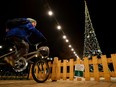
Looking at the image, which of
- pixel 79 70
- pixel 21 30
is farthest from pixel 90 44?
pixel 21 30

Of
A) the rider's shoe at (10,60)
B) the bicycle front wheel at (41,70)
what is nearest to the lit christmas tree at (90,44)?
the bicycle front wheel at (41,70)

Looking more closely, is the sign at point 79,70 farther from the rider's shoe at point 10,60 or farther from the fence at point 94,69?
the rider's shoe at point 10,60

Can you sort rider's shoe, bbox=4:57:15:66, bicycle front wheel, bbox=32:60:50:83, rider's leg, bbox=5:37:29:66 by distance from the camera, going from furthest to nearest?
1. bicycle front wheel, bbox=32:60:50:83
2. rider's leg, bbox=5:37:29:66
3. rider's shoe, bbox=4:57:15:66

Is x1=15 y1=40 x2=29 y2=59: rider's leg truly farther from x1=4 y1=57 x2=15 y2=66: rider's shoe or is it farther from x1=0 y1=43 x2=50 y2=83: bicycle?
x1=4 y1=57 x2=15 y2=66: rider's shoe

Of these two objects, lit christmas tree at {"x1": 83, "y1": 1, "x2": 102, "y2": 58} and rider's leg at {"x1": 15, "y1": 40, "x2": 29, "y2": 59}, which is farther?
lit christmas tree at {"x1": 83, "y1": 1, "x2": 102, "y2": 58}

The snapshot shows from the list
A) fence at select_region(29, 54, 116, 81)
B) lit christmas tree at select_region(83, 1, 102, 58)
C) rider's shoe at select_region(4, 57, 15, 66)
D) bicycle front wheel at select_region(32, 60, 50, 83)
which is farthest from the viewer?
lit christmas tree at select_region(83, 1, 102, 58)

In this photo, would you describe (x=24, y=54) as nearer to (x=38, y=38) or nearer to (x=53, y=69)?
(x=38, y=38)

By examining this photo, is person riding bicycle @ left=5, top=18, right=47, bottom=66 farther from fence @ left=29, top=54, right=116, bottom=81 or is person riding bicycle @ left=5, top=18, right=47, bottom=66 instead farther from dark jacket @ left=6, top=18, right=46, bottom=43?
fence @ left=29, top=54, right=116, bottom=81

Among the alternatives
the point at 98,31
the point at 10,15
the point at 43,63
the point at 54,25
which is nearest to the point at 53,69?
the point at 43,63

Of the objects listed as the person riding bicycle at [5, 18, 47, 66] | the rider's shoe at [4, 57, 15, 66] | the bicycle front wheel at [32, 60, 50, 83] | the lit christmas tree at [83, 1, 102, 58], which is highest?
the lit christmas tree at [83, 1, 102, 58]

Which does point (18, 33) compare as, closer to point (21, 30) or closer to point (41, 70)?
point (21, 30)

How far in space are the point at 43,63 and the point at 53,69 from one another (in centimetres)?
163

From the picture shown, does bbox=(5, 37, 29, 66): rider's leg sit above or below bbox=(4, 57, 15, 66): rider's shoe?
above

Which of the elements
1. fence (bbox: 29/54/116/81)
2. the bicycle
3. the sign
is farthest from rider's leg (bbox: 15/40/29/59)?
the sign
